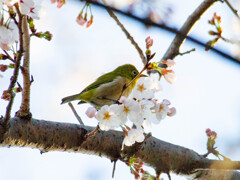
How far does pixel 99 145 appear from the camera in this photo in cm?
260

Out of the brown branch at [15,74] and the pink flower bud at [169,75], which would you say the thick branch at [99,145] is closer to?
the brown branch at [15,74]

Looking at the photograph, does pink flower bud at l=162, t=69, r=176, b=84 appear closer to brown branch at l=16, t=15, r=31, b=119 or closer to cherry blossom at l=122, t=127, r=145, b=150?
cherry blossom at l=122, t=127, r=145, b=150

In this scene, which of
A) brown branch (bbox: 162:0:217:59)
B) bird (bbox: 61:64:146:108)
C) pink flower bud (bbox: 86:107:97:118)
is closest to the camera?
pink flower bud (bbox: 86:107:97:118)

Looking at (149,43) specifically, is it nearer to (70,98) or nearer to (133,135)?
(133,135)

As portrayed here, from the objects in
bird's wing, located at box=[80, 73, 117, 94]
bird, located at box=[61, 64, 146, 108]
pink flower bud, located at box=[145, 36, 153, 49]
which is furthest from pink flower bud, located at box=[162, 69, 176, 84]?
bird's wing, located at box=[80, 73, 117, 94]

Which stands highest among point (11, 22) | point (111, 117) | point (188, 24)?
point (188, 24)

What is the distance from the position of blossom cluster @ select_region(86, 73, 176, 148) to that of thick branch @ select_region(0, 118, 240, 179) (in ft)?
0.75

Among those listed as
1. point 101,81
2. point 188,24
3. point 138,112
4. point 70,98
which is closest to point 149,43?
point 138,112

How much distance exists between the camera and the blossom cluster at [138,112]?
2033 millimetres

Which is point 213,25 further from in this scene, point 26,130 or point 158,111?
point 26,130

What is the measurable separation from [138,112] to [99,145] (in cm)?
69

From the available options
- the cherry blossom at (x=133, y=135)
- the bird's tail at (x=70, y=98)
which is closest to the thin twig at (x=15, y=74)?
the cherry blossom at (x=133, y=135)

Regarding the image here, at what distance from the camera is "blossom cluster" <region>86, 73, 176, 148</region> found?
2.03 meters

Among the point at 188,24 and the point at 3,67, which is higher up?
the point at 188,24
